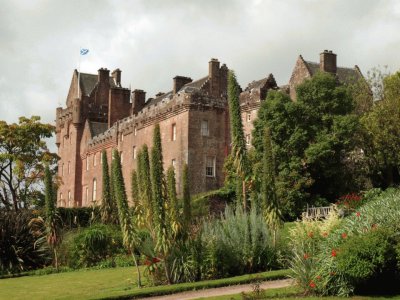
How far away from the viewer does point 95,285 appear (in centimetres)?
2056

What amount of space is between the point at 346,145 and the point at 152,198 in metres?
21.4

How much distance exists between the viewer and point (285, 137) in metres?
39.5

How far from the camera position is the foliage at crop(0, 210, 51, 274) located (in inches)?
1153

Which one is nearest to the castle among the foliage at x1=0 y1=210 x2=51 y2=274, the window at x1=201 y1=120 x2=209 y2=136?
the window at x1=201 y1=120 x2=209 y2=136

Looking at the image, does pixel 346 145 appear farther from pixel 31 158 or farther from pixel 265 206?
pixel 31 158

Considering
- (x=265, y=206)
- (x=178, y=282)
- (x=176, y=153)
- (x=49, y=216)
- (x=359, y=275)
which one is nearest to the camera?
(x=359, y=275)

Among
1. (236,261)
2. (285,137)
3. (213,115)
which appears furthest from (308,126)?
(236,261)

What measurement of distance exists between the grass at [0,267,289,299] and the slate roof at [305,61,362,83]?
27.6m

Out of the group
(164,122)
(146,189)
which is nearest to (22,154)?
(164,122)

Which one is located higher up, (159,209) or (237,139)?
(237,139)

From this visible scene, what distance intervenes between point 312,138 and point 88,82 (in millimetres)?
34996

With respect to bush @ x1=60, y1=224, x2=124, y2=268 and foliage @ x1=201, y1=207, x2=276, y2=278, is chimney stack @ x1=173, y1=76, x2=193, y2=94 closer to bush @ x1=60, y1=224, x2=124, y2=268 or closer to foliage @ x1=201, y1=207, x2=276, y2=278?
bush @ x1=60, y1=224, x2=124, y2=268

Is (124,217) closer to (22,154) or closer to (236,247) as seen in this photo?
(236,247)

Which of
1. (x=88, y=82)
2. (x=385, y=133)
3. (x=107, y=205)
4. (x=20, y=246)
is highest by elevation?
(x=88, y=82)
